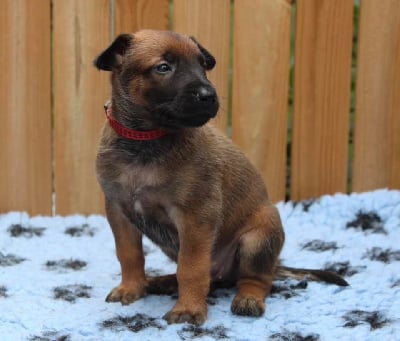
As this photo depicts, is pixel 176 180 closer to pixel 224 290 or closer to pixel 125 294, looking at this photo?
pixel 125 294

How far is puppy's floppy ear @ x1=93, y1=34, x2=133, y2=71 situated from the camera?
3006mm

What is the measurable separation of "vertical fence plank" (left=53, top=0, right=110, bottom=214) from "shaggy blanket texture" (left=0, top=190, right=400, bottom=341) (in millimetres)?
336

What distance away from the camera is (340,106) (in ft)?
15.2

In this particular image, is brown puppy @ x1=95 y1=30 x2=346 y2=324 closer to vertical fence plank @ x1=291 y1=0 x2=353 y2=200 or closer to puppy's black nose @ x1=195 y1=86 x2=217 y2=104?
puppy's black nose @ x1=195 y1=86 x2=217 y2=104

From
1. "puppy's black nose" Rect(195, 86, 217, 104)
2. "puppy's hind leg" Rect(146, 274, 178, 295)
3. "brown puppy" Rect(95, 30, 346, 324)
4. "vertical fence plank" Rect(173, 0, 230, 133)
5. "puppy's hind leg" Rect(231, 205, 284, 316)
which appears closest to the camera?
"puppy's black nose" Rect(195, 86, 217, 104)

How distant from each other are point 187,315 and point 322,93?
218cm

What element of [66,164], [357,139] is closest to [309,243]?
[357,139]

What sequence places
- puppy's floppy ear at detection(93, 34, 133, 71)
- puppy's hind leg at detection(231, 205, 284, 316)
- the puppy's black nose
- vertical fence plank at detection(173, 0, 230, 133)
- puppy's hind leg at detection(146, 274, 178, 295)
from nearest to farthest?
1. the puppy's black nose
2. puppy's floppy ear at detection(93, 34, 133, 71)
3. puppy's hind leg at detection(231, 205, 284, 316)
4. puppy's hind leg at detection(146, 274, 178, 295)
5. vertical fence plank at detection(173, 0, 230, 133)

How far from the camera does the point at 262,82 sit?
15.2 feet

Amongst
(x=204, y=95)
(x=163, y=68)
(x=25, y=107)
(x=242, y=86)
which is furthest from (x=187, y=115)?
(x=25, y=107)

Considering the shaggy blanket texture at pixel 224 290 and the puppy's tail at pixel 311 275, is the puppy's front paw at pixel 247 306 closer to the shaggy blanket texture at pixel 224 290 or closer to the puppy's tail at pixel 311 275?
the shaggy blanket texture at pixel 224 290

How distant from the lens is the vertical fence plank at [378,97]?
4574 mm

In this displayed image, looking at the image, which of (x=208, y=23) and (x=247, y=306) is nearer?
(x=247, y=306)

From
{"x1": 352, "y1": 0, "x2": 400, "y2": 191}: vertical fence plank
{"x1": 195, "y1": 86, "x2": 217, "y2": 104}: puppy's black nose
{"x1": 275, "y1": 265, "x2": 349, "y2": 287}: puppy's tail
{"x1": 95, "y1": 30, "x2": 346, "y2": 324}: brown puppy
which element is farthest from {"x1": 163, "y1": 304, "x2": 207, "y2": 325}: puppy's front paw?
{"x1": 352, "y1": 0, "x2": 400, "y2": 191}: vertical fence plank
